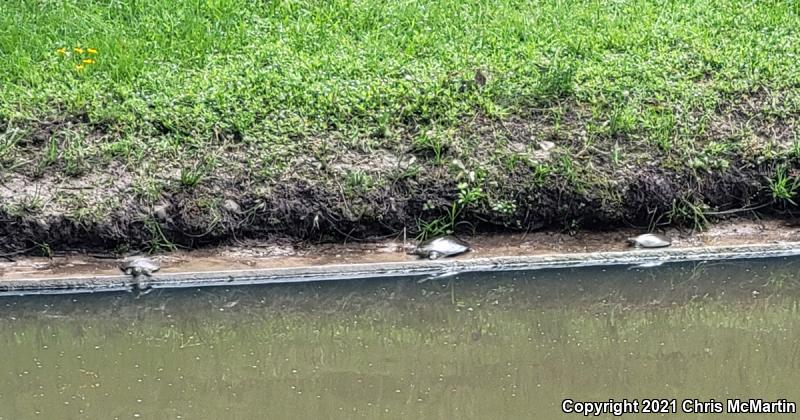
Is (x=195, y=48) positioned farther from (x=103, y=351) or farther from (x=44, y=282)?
(x=103, y=351)

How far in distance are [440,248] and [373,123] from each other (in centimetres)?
87

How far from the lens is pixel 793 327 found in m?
4.63

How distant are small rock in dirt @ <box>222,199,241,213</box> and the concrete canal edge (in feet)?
1.39

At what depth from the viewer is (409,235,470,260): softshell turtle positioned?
17.3ft

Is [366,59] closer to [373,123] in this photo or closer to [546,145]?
[373,123]

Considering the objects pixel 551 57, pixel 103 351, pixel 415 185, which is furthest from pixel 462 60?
pixel 103 351

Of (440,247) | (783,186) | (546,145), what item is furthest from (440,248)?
(783,186)

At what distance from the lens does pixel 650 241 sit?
539 centimetres

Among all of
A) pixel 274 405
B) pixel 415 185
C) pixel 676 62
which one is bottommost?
pixel 274 405

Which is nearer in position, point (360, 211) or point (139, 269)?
point (139, 269)

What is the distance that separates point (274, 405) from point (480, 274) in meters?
1.48

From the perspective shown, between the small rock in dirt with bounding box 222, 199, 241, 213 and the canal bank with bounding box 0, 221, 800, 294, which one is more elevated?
the small rock in dirt with bounding box 222, 199, 241, 213

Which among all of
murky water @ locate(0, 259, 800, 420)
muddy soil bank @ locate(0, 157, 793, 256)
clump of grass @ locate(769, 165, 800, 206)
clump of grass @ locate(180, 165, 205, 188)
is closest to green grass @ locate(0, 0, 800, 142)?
clump of grass @ locate(180, 165, 205, 188)

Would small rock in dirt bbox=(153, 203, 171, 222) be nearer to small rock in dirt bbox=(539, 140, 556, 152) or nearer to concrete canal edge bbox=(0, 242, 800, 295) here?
concrete canal edge bbox=(0, 242, 800, 295)
